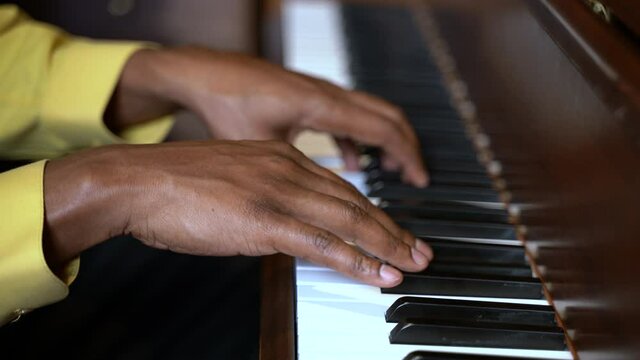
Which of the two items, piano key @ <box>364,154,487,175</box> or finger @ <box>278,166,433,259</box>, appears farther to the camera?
piano key @ <box>364,154,487,175</box>

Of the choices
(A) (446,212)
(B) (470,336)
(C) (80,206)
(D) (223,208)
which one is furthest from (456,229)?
(C) (80,206)

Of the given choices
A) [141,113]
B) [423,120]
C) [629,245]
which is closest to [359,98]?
[423,120]

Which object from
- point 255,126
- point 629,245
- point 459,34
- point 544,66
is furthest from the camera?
point 459,34

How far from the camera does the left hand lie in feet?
3.96

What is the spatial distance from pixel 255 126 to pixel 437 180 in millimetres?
279

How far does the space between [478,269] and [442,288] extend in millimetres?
70

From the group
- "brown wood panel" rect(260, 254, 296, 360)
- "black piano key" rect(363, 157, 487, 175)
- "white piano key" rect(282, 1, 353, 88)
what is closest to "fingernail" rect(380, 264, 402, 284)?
"brown wood panel" rect(260, 254, 296, 360)

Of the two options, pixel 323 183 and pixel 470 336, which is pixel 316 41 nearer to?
pixel 323 183

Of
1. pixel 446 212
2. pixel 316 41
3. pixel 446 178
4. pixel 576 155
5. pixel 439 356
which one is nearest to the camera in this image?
pixel 439 356

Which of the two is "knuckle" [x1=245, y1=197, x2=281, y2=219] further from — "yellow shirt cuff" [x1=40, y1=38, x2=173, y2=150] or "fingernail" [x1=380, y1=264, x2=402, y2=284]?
"yellow shirt cuff" [x1=40, y1=38, x2=173, y2=150]

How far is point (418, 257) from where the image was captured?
0.95 meters

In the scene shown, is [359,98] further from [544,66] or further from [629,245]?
[629,245]

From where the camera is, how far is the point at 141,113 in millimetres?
1341

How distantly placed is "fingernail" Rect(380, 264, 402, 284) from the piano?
0.06ft
